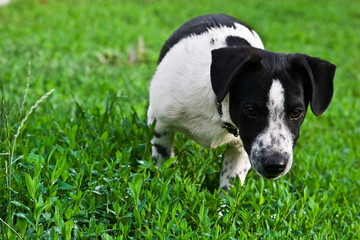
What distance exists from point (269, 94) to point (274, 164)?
0.40 meters

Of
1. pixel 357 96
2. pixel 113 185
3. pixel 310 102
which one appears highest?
pixel 310 102

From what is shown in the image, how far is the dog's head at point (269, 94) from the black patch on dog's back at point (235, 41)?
482 mm

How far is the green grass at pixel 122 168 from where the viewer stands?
9.55ft

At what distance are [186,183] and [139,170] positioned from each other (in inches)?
14.0

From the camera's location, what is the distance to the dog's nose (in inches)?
113

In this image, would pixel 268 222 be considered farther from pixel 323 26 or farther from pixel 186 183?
pixel 323 26

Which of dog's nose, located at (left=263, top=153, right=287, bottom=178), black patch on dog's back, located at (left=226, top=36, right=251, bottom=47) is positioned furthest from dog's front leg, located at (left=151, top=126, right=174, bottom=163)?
dog's nose, located at (left=263, top=153, right=287, bottom=178)

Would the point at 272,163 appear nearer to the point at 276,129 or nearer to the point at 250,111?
the point at 276,129

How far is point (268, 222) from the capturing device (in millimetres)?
3322

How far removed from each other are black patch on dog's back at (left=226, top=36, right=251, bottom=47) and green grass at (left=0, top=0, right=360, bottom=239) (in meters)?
0.85

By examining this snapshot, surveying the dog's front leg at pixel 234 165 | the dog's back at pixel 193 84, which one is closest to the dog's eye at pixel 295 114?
the dog's back at pixel 193 84

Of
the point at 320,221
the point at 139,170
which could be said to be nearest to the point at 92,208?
the point at 139,170

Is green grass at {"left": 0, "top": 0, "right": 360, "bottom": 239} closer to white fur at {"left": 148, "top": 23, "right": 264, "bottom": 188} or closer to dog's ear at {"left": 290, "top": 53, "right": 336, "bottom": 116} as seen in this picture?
white fur at {"left": 148, "top": 23, "right": 264, "bottom": 188}

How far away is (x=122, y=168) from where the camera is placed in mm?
3395
